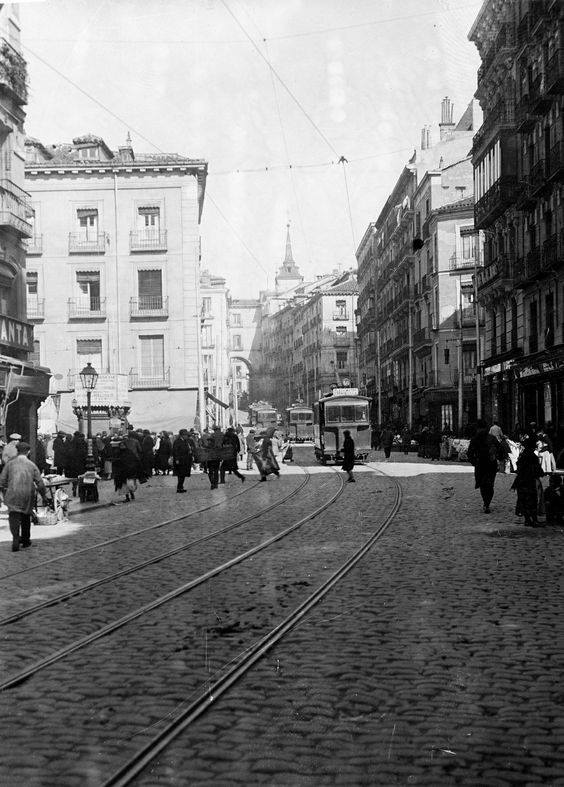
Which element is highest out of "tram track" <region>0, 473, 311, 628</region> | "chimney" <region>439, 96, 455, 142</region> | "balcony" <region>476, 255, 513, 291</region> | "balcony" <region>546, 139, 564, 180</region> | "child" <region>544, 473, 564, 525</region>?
"chimney" <region>439, 96, 455, 142</region>

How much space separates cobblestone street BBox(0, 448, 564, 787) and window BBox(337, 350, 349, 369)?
9455 cm

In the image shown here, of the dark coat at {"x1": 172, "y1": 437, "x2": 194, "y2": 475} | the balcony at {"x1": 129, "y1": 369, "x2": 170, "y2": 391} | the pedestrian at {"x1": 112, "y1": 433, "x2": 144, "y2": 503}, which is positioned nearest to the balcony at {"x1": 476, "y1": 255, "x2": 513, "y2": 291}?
the balcony at {"x1": 129, "y1": 369, "x2": 170, "y2": 391}

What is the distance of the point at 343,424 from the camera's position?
38000 mm

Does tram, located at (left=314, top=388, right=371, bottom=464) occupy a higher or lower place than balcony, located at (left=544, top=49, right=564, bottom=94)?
lower

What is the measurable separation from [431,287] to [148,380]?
67.6 ft

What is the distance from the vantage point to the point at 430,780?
437 cm

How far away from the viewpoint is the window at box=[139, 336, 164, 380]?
152 ft

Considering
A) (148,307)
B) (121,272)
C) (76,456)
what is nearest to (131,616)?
(76,456)

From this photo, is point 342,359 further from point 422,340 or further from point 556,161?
point 556,161

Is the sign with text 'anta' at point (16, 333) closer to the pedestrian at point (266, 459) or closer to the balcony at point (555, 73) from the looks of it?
the pedestrian at point (266, 459)

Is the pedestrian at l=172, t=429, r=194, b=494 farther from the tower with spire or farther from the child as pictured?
the tower with spire

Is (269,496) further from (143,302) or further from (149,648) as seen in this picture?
(143,302)

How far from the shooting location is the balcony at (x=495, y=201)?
3759cm

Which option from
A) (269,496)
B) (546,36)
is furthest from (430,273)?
(269,496)
